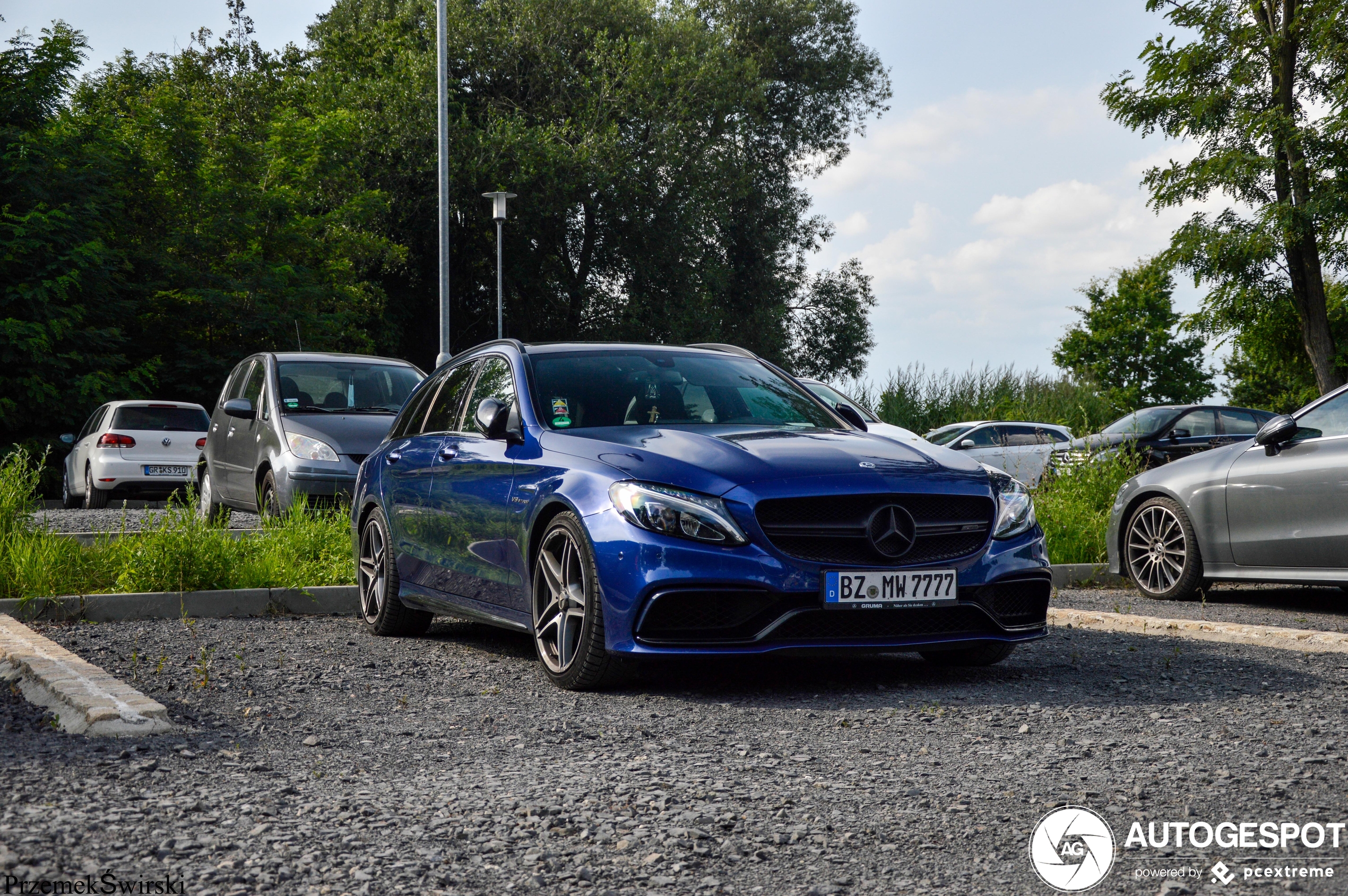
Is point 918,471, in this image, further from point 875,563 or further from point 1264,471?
point 1264,471

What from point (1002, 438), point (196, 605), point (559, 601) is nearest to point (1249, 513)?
point (559, 601)

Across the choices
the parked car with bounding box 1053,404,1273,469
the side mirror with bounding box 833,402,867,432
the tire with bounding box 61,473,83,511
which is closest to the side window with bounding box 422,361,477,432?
the side mirror with bounding box 833,402,867,432

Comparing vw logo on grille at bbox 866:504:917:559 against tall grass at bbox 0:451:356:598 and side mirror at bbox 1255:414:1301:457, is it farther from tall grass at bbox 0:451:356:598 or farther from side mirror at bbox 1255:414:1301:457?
tall grass at bbox 0:451:356:598

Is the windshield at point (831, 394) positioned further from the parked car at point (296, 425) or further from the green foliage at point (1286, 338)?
the green foliage at point (1286, 338)

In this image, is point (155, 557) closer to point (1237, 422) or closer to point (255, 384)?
point (255, 384)

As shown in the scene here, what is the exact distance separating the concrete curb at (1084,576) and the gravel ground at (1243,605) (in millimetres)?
256

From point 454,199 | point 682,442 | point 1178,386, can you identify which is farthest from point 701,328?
point 682,442

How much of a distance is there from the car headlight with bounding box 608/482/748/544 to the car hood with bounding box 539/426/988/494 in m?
0.05

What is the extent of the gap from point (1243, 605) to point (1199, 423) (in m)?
15.2

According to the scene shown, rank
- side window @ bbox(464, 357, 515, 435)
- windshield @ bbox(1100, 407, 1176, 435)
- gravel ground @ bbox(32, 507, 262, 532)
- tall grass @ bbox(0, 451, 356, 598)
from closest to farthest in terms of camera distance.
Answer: side window @ bbox(464, 357, 515, 435)
tall grass @ bbox(0, 451, 356, 598)
gravel ground @ bbox(32, 507, 262, 532)
windshield @ bbox(1100, 407, 1176, 435)

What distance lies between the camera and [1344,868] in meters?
3.14

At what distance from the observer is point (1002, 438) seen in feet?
72.4

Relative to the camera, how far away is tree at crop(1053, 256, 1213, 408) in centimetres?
5866

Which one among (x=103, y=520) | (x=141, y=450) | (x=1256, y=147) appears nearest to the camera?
(x=103, y=520)
